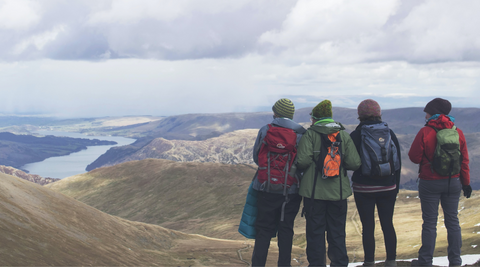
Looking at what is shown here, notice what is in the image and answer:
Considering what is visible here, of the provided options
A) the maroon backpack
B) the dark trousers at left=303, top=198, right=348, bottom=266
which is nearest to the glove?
the dark trousers at left=303, top=198, right=348, bottom=266

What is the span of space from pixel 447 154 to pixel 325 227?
161 inches

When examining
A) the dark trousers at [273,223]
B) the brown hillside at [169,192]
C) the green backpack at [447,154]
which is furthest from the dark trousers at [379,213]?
the brown hillside at [169,192]

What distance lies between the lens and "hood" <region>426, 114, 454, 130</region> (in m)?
10.4

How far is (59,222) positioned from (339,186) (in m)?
21.1

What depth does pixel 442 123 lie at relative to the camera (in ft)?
34.3

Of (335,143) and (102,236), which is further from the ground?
(335,143)

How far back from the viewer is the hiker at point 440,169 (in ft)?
33.7

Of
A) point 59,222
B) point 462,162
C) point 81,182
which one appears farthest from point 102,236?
A: point 81,182

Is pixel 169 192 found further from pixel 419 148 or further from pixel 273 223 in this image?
pixel 419 148

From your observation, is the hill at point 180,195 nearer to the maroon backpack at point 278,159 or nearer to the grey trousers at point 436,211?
the grey trousers at point 436,211

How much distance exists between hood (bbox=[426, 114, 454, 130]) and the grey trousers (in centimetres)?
155

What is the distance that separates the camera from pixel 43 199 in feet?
91.7

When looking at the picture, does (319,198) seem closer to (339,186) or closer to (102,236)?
(339,186)

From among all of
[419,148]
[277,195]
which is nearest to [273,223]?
[277,195]
